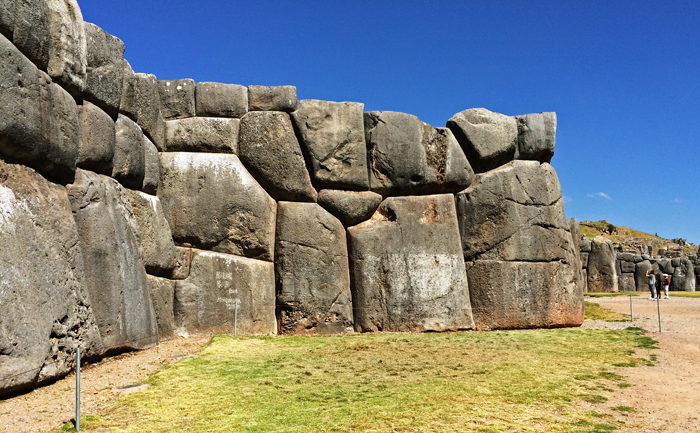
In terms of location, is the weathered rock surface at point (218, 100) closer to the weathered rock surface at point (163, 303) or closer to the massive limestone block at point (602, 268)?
the weathered rock surface at point (163, 303)

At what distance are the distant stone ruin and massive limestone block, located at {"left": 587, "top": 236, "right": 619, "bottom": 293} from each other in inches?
646

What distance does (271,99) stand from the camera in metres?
11.5

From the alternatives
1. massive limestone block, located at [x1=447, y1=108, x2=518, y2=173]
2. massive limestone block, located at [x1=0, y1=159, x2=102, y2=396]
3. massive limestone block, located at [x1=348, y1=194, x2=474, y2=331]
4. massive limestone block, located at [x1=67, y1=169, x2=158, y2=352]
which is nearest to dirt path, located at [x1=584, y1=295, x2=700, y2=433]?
massive limestone block, located at [x1=348, y1=194, x2=474, y2=331]

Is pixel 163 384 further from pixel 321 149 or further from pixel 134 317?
pixel 321 149

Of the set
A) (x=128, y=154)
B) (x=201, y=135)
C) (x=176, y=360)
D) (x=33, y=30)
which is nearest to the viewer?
(x=33, y=30)

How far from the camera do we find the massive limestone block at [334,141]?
1149 centimetres

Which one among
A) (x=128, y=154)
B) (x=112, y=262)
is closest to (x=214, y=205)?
(x=128, y=154)

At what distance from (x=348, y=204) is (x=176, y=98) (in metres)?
4.09

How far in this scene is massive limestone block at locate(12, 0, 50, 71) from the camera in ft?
21.8

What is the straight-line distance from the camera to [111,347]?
8125 millimetres

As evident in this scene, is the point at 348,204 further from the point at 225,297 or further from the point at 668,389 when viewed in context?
the point at 668,389

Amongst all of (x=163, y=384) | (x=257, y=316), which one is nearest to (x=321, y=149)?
(x=257, y=316)

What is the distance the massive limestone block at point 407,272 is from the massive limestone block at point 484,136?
1.62 m

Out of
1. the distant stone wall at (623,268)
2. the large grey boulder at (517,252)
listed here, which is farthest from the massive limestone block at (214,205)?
the distant stone wall at (623,268)
